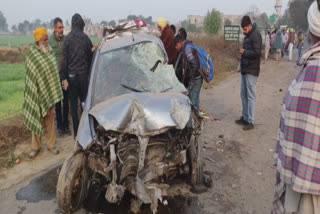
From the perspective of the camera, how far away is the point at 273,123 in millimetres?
6953

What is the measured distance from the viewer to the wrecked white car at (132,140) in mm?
3256

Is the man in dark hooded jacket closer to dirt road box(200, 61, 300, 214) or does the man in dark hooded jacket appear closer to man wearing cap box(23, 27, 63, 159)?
man wearing cap box(23, 27, 63, 159)

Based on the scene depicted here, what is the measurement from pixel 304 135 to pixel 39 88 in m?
4.36

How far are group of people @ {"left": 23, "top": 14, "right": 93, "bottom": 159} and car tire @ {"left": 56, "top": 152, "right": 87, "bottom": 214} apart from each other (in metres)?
1.76

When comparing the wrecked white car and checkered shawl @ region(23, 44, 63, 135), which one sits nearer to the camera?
the wrecked white car

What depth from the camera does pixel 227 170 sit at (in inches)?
184

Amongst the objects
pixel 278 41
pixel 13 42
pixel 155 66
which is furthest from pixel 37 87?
pixel 13 42

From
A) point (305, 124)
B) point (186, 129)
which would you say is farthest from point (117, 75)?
point (305, 124)

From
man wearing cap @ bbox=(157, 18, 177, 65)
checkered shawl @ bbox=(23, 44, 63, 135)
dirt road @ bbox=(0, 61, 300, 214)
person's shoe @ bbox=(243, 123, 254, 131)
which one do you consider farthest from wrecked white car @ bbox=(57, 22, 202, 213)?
person's shoe @ bbox=(243, 123, 254, 131)

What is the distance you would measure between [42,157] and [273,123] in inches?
201

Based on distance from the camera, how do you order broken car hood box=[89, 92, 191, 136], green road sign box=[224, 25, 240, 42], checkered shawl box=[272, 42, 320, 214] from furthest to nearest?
green road sign box=[224, 25, 240, 42]
broken car hood box=[89, 92, 191, 136]
checkered shawl box=[272, 42, 320, 214]

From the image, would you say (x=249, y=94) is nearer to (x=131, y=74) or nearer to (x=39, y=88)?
(x=131, y=74)

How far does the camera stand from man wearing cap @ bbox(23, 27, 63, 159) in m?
4.91

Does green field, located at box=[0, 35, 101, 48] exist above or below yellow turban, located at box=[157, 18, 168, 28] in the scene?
below
